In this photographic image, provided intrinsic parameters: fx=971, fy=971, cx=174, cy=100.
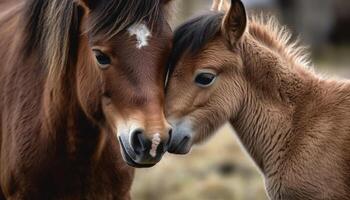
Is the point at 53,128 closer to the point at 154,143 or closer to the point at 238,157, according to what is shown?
the point at 154,143

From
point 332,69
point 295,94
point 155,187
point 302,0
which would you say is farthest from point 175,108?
point 302,0

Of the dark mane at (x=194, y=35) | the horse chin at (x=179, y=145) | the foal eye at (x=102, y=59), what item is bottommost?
the horse chin at (x=179, y=145)

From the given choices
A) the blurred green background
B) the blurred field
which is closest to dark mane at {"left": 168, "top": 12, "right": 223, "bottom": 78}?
the blurred green background

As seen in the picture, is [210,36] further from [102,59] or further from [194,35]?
[102,59]

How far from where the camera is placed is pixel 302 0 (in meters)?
23.6

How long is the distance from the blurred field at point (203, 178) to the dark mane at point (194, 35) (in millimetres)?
6405

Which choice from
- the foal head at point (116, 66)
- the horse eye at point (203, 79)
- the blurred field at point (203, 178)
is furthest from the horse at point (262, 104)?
the blurred field at point (203, 178)

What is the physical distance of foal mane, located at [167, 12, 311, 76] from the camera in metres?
6.38

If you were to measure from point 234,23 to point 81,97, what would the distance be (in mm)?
1116

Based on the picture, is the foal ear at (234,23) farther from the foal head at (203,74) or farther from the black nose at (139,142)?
the black nose at (139,142)

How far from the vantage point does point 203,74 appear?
21.0 ft

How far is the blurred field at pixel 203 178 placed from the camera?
1320 centimetres

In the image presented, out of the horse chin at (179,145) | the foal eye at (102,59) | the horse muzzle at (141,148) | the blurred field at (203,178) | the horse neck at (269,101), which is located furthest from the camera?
the blurred field at (203,178)

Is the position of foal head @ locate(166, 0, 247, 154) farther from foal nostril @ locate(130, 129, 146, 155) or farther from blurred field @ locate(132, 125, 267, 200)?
blurred field @ locate(132, 125, 267, 200)
